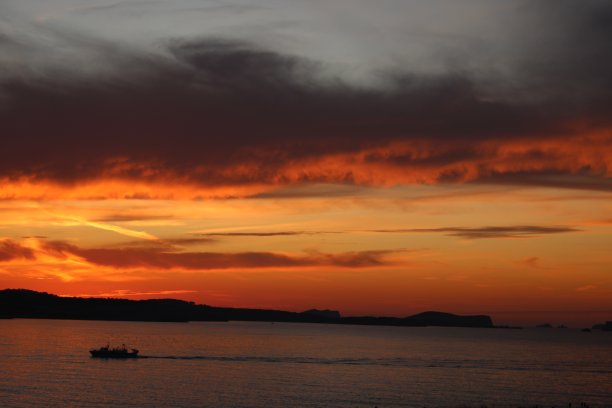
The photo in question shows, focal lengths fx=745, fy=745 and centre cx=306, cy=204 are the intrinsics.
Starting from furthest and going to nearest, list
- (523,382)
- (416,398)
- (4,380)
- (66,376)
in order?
(523,382)
(66,376)
(4,380)
(416,398)

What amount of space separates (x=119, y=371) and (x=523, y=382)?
89875 millimetres

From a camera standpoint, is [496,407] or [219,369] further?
[219,369]

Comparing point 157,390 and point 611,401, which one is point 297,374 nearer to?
point 157,390

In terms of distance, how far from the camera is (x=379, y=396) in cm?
13088

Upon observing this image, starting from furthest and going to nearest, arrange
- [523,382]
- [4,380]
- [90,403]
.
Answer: [523,382], [4,380], [90,403]

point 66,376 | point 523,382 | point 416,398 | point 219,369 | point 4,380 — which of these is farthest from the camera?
point 219,369

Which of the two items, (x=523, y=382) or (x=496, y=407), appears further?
(x=523, y=382)

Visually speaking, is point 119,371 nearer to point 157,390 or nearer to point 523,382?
point 157,390

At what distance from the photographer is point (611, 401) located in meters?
132

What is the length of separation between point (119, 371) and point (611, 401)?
4027 inches

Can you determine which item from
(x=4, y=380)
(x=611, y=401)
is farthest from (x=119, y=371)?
(x=611, y=401)

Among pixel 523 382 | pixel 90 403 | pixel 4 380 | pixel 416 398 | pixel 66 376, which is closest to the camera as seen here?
pixel 90 403

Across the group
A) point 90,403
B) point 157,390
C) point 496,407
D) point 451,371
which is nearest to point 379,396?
point 496,407

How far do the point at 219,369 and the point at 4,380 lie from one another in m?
50.7
